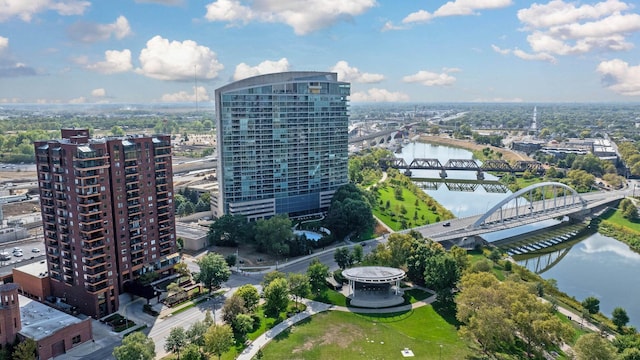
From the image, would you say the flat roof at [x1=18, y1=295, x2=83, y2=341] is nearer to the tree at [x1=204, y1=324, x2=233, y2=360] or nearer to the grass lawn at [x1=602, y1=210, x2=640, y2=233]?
the tree at [x1=204, y1=324, x2=233, y2=360]

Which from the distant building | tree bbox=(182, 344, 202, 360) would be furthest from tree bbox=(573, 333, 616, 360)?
the distant building

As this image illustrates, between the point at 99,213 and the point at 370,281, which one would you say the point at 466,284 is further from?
the point at 99,213

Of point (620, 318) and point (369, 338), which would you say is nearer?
point (369, 338)

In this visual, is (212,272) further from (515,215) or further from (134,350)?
(515,215)

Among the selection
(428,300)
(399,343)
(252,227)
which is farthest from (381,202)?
(399,343)

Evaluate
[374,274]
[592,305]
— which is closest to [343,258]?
[374,274]

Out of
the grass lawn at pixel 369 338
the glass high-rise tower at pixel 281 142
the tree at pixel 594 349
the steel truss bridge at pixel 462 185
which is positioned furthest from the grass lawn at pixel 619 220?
the tree at pixel 594 349
